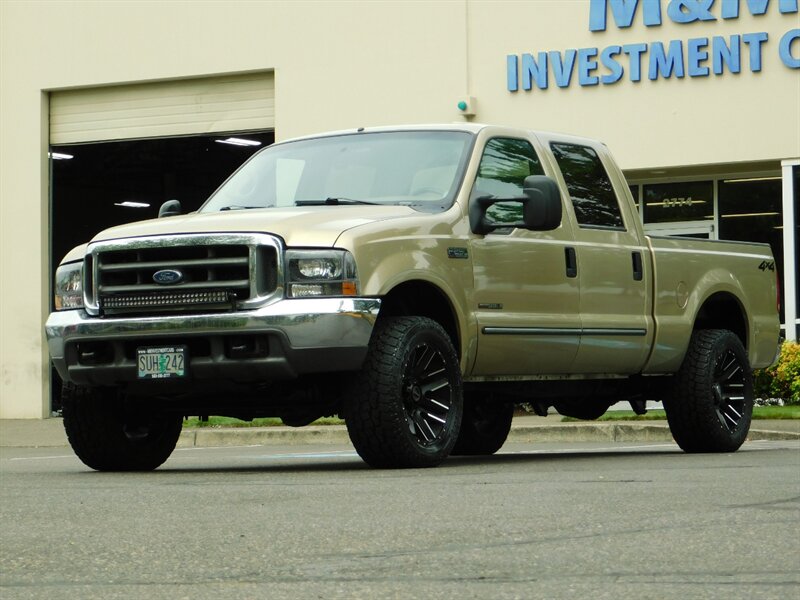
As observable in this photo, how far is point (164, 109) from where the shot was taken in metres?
25.9

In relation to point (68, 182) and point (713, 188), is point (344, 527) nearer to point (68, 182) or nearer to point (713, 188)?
point (713, 188)

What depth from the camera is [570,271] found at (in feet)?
34.5

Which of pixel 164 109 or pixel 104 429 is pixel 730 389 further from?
pixel 164 109

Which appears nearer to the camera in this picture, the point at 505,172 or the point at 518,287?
the point at 518,287

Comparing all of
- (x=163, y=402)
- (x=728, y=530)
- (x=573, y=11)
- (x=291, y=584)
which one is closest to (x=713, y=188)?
(x=573, y=11)

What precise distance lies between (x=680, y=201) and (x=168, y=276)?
15.1 meters

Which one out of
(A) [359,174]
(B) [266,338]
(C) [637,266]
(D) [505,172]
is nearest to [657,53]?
(C) [637,266]

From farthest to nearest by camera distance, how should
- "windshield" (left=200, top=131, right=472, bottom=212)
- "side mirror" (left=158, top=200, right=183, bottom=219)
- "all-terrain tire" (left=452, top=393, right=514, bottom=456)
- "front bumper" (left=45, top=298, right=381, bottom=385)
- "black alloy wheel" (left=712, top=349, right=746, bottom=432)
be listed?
1. "all-terrain tire" (left=452, top=393, right=514, bottom=456)
2. "black alloy wheel" (left=712, top=349, right=746, bottom=432)
3. "side mirror" (left=158, top=200, right=183, bottom=219)
4. "windshield" (left=200, top=131, right=472, bottom=212)
5. "front bumper" (left=45, top=298, right=381, bottom=385)

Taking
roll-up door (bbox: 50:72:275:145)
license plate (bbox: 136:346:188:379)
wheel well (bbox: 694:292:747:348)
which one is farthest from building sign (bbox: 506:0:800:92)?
license plate (bbox: 136:346:188:379)

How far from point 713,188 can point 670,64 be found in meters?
1.97

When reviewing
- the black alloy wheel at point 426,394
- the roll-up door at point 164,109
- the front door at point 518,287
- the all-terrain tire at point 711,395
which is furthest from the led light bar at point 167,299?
the roll-up door at point 164,109

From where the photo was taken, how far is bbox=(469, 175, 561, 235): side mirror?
9.80 metres

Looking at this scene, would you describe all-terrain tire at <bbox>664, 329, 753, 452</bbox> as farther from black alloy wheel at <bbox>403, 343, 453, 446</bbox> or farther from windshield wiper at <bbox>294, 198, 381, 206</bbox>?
windshield wiper at <bbox>294, 198, 381, 206</bbox>

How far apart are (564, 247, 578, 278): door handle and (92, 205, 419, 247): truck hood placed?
1.33m
